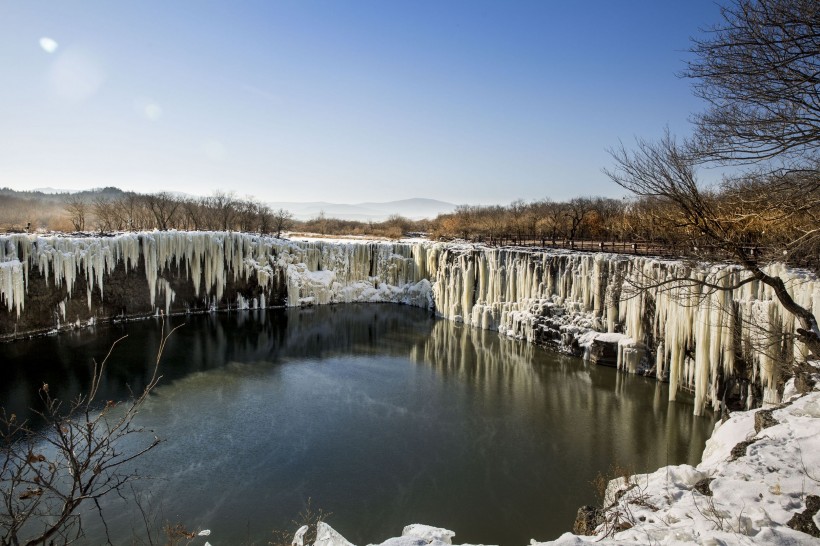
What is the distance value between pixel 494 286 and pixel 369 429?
13745mm

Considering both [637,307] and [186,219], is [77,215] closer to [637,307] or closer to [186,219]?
[186,219]

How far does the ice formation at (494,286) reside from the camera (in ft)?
42.9

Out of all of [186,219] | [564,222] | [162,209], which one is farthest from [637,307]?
[186,219]

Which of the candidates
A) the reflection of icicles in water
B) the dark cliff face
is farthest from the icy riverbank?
the dark cliff face

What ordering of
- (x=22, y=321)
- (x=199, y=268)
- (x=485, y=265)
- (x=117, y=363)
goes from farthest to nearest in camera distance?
(x=199, y=268)
(x=485, y=265)
(x=22, y=321)
(x=117, y=363)

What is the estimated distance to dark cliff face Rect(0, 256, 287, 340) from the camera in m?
22.1

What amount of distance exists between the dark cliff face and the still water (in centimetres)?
158

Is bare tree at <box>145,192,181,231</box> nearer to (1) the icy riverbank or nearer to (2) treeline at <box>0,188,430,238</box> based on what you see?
(2) treeline at <box>0,188,430,238</box>

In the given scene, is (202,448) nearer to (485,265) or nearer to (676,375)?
(676,375)

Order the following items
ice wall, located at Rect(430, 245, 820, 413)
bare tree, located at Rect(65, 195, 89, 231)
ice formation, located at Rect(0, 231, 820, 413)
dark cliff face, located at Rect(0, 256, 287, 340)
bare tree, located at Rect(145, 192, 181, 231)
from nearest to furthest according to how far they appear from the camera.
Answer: ice wall, located at Rect(430, 245, 820, 413) < ice formation, located at Rect(0, 231, 820, 413) < dark cliff face, located at Rect(0, 256, 287, 340) < bare tree, located at Rect(65, 195, 89, 231) < bare tree, located at Rect(145, 192, 181, 231)

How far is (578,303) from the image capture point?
20734mm

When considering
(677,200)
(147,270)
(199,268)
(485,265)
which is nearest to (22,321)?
(147,270)

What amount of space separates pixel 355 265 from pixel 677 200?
2881 centimetres

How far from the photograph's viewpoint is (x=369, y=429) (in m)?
13.0
